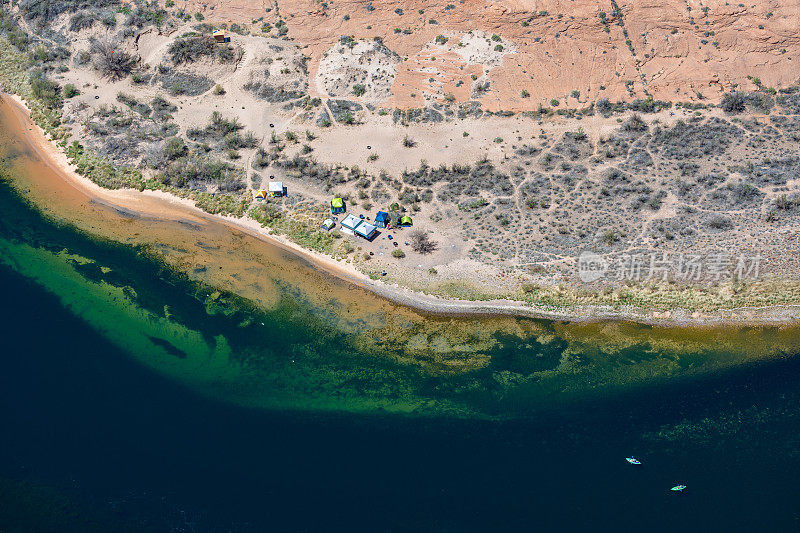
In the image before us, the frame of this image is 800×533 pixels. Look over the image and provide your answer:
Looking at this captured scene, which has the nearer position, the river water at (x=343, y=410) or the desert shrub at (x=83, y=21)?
the river water at (x=343, y=410)

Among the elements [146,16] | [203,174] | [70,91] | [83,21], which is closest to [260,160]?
[203,174]

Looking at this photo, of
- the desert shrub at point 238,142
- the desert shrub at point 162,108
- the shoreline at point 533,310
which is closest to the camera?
the shoreline at point 533,310

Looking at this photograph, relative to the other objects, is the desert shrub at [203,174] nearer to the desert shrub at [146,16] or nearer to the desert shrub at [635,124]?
the desert shrub at [146,16]

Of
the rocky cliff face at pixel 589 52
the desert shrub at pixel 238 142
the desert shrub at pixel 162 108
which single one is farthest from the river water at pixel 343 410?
the rocky cliff face at pixel 589 52

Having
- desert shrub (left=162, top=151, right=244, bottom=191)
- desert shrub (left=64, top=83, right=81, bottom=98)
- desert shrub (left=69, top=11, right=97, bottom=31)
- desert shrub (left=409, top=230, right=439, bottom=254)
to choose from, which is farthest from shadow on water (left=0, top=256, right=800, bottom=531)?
desert shrub (left=69, top=11, right=97, bottom=31)

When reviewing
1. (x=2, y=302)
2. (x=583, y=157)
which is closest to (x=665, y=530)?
(x=583, y=157)

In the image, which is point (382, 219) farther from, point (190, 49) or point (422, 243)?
point (190, 49)

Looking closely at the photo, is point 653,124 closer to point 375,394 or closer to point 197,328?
point 375,394
